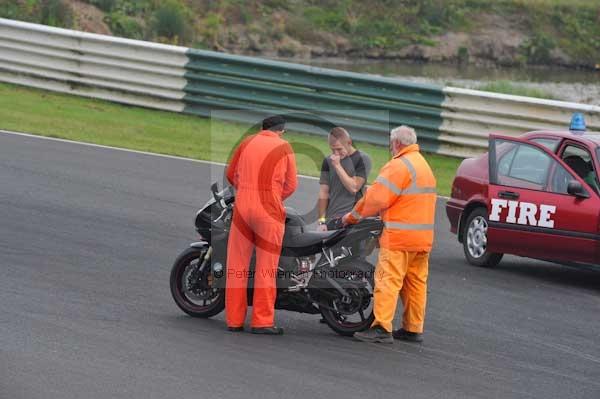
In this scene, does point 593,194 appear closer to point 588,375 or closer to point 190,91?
point 588,375

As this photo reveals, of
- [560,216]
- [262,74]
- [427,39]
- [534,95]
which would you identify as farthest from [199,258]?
[427,39]

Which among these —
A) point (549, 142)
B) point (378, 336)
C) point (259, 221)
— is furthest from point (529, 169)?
point (259, 221)

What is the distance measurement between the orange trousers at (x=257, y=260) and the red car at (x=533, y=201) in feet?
13.1

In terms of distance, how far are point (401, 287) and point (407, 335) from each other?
41 cm

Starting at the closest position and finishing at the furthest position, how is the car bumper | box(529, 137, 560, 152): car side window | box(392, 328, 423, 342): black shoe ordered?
box(392, 328, 423, 342): black shoe < box(529, 137, 560, 152): car side window < the car bumper

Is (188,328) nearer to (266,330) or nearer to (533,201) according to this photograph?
(266,330)

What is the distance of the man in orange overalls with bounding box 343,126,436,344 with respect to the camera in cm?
960

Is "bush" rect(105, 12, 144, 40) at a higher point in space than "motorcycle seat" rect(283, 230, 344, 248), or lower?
higher

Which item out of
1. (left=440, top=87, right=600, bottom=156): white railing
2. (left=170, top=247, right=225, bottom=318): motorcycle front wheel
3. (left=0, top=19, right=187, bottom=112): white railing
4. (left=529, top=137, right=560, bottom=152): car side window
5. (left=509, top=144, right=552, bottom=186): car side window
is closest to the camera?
(left=170, top=247, right=225, bottom=318): motorcycle front wheel

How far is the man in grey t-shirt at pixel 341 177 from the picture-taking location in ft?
34.2

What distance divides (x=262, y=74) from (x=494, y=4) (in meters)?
31.2

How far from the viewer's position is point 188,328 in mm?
9648

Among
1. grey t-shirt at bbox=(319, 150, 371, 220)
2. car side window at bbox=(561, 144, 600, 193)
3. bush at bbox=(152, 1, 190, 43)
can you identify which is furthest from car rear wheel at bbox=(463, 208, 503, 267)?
bush at bbox=(152, 1, 190, 43)

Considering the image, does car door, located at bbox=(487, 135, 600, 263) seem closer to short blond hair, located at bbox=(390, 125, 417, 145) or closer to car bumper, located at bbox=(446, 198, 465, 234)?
car bumper, located at bbox=(446, 198, 465, 234)
